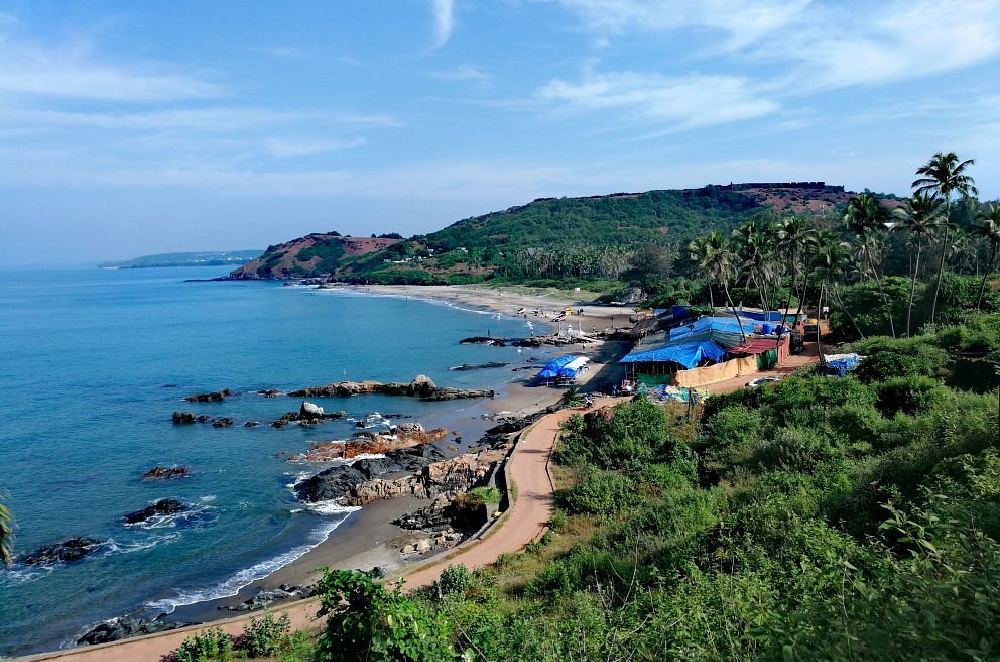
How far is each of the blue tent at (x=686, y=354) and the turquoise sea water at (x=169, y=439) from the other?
1061cm

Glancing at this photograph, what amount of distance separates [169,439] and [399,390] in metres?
16.1

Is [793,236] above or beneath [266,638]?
above

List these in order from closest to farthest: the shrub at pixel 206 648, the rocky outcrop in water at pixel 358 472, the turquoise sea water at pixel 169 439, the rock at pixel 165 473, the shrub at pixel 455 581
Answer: the shrub at pixel 206 648
the shrub at pixel 455 581
the turquoise sea water at pixel 169 439
the rocky outcrop in water at pixel 358 472
the rock at pixel 165 473

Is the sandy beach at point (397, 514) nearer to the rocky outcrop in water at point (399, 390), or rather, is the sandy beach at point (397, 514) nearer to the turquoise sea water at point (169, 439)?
the turquoise sea water at point (169, 439)

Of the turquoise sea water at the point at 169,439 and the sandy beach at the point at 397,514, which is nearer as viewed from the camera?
the sandy beach at the point at 397,514

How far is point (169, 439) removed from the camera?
37.6 m

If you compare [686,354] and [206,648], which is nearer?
[206,648]

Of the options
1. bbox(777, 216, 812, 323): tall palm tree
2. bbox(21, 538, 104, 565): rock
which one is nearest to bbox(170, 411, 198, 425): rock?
bbox(21, 538, 104, 565): rock

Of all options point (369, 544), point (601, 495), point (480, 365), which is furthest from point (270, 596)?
point (480, 365)

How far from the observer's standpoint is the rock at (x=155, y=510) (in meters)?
26.3

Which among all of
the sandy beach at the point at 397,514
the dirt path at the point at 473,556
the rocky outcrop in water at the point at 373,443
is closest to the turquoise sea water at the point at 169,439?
the sandy beach at the point at 397,514

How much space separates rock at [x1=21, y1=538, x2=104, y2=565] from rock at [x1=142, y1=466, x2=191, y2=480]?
7.17 m

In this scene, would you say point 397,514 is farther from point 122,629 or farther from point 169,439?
point 169,439

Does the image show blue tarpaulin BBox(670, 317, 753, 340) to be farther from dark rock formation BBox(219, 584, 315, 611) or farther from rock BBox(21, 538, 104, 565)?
rock BBox(21, 538, 104, 565)
